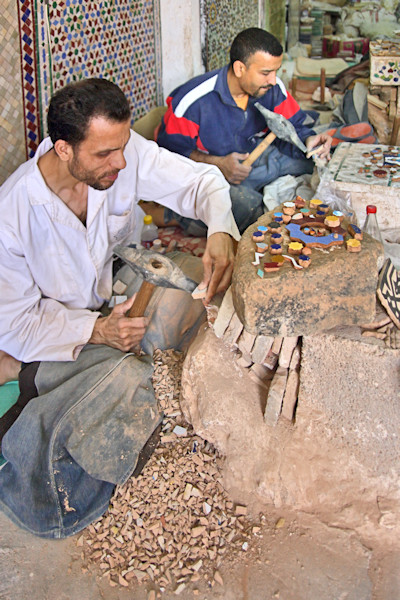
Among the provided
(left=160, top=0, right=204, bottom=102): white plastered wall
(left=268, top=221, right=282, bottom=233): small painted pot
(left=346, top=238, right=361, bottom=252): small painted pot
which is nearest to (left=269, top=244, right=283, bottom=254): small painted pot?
(left=268, top=221, right=282, bottom=233): small painted pot

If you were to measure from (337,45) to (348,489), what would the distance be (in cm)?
750

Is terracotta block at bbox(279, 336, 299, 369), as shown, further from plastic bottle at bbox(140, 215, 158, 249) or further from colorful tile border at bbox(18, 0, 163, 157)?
colorful tile border at bbox(18, 0, 163, 157)

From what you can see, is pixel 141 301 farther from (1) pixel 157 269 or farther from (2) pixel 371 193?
(2) pixel 371 193

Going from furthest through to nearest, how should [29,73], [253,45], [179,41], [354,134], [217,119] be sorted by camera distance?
[179,41], [354,134], [217,119], [253,45], [29,73]

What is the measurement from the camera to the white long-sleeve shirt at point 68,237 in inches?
97.8

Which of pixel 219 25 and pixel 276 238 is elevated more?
pixel 219 25

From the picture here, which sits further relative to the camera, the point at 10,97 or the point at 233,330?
the point at 10,97

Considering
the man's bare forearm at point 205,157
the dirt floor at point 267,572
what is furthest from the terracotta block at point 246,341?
the man's bare forearm at point 205,157

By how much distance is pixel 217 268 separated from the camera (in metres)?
2.45

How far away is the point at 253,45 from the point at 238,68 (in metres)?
0.16

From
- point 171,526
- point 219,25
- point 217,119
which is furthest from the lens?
point 219,25

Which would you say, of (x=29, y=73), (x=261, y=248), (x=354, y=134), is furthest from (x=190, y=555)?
(x=354, y=134)

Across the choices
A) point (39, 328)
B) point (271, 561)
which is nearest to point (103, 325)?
point (39, 328)

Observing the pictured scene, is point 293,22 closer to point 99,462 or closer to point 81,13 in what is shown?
point 81,13
